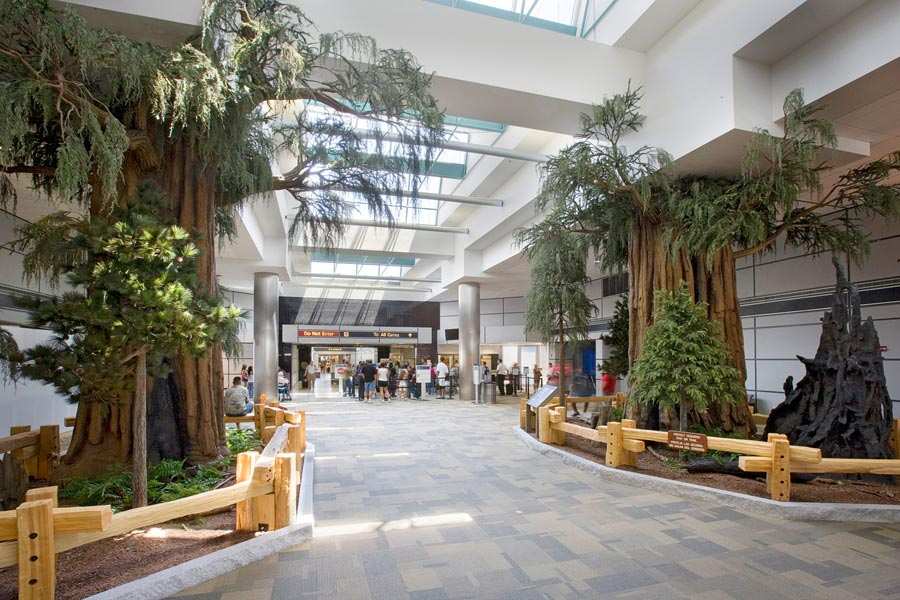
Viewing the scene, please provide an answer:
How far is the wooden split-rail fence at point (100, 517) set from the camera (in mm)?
2727

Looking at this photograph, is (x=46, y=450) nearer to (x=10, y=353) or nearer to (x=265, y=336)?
(x=10, y=353)

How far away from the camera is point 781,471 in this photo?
4965 millimetres

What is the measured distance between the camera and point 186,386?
5.94 metres

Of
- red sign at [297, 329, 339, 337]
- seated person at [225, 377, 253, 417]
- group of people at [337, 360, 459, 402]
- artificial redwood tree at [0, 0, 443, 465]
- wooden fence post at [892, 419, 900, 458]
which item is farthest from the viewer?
red sign at [297, 329, 339, 337]

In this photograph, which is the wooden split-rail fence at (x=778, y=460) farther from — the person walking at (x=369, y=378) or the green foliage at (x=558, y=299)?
the person walking at (x=369, y=378)

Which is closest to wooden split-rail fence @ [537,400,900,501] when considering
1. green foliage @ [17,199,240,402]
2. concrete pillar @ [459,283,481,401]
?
green foliage @ [17,199,240,402]

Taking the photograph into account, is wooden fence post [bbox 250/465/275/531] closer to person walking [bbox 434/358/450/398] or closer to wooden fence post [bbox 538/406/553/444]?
wooden fence post [bbox 538/406/553/444]

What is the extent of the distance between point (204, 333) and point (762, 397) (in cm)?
1211

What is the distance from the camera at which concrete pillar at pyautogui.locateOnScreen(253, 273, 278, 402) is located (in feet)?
54.0

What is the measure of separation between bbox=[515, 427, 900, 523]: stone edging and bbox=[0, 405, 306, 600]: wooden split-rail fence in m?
3.79

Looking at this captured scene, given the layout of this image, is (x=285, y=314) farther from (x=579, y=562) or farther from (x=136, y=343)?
(x=579, y=562)

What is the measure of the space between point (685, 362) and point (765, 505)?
2092 millimetres

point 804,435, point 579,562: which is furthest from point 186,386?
point 804,435

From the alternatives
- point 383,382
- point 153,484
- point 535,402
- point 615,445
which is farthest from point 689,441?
point 383,382
